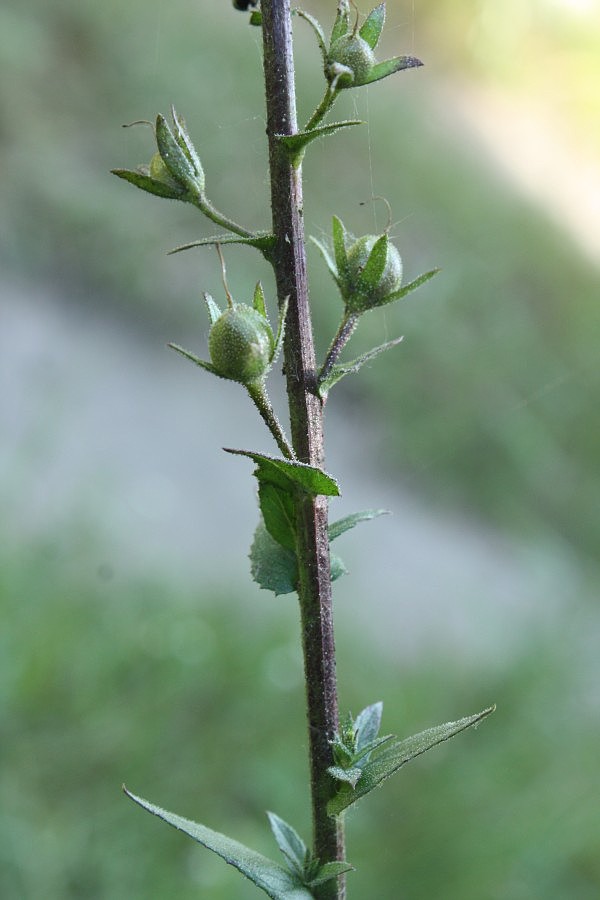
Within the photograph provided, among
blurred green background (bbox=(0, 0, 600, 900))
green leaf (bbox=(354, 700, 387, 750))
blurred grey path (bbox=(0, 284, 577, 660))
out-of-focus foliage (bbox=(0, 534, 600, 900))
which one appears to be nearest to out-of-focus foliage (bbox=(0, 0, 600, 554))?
blurred green background (bbox=(0, 0, 600, 900))

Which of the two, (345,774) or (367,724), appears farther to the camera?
(367,724)

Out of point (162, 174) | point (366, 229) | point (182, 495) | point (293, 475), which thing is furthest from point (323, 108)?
point (366, 229)

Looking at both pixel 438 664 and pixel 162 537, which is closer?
pixel 438 664

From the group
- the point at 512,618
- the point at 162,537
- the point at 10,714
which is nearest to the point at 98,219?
the point at 162,537

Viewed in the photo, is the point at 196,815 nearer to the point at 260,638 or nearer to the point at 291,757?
the point at 291,757

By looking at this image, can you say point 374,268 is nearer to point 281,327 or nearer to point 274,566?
point 281,327

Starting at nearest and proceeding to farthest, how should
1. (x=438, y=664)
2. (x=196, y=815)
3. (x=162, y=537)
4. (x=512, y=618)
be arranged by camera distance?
(x=196, y=815)
(x=438, y=664)
(x=512, y=618)
(x=162, y=537)

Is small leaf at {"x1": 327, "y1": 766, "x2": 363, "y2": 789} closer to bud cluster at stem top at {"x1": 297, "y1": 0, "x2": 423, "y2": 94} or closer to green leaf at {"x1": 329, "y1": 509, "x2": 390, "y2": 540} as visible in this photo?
green leaf at {"x1": 329, "y1": 509, "x2": 390, "y2": 540}
